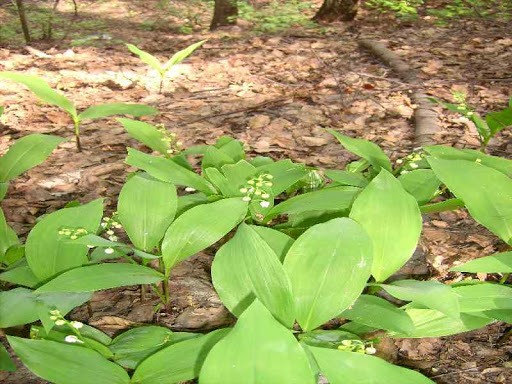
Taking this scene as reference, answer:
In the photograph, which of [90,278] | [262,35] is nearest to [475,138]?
[90,278]

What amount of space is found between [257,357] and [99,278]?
67cm

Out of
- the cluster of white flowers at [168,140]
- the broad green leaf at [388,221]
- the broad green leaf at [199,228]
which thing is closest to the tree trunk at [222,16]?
the cluster of white flowers at [168,140]

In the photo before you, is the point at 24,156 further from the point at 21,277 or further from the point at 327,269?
the point at 327,269

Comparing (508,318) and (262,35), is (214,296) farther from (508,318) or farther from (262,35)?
(262,35)

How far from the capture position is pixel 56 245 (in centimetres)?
161

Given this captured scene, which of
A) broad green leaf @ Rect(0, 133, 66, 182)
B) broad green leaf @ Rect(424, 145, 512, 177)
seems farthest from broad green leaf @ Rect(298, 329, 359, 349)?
broad green leaf @ Rect(0, 133, 66, 182)

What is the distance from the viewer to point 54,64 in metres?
4.16

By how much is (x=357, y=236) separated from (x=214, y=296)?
643 mm

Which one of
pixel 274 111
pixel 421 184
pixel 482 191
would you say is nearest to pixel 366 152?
pixel 421 184

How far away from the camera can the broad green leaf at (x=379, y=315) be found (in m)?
1.33

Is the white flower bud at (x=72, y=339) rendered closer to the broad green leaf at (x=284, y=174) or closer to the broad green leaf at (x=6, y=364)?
the broad green leaf at (x=6, y=364)

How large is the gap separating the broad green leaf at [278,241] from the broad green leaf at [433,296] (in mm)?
324

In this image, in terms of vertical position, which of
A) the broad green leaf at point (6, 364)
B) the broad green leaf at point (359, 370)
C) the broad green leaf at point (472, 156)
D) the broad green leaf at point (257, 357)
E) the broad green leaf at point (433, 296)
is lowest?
the broad green leaf at point (6, 364)

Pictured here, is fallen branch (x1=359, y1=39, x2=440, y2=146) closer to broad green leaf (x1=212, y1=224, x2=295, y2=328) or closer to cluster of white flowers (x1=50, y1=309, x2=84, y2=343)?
broad green leaf (x1=212, y1=224, x2=295, y2=328)
